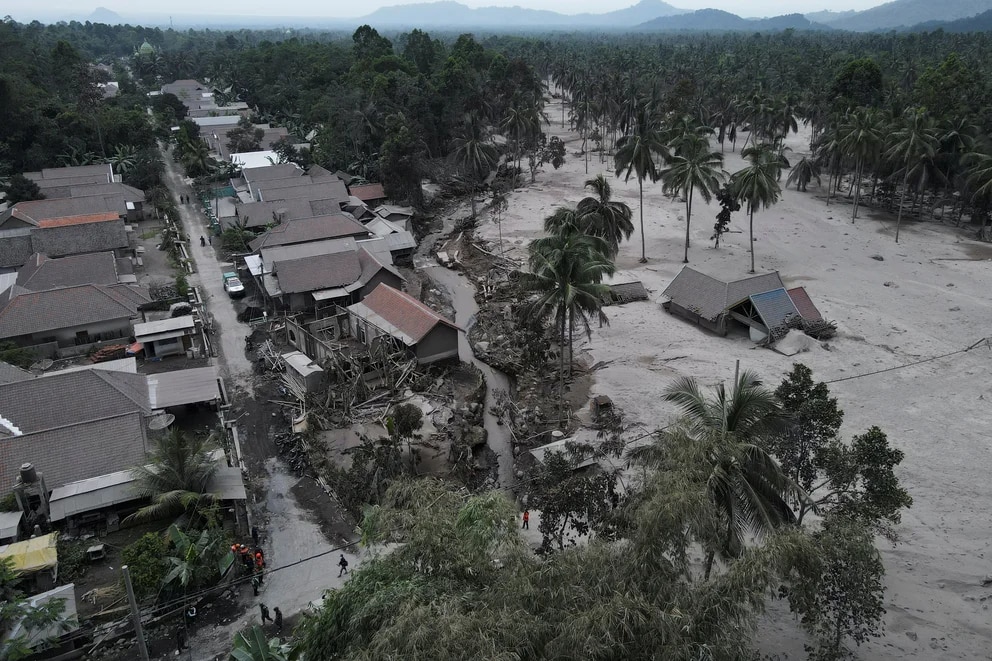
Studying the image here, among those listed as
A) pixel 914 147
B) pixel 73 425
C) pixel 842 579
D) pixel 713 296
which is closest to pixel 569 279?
pixel 713 296

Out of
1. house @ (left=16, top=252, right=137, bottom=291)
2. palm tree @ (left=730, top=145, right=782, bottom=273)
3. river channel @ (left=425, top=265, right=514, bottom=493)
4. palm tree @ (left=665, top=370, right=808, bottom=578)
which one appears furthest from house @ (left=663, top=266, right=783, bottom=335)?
house @ (left=16, top=252, right=137, bottom=291)

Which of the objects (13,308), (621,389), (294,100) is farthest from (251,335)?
(294,100)

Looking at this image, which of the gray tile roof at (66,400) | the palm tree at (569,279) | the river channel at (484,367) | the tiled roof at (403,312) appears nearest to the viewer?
the gray tile roof at (66,400)

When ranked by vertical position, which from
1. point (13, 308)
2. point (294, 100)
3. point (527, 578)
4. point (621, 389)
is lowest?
point (621, 389)

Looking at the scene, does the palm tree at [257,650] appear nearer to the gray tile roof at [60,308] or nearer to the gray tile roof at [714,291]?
the gray tile roof at [60,308]

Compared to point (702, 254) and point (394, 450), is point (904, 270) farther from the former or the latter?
Result: point (394, 450)

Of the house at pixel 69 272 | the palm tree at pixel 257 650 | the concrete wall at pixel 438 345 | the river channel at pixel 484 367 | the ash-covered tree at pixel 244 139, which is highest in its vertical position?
the ash-covered tree at pixel 244 139

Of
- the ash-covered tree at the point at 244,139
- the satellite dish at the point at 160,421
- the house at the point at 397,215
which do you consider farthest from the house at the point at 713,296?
the ash-covered tree at the point at 244,139
